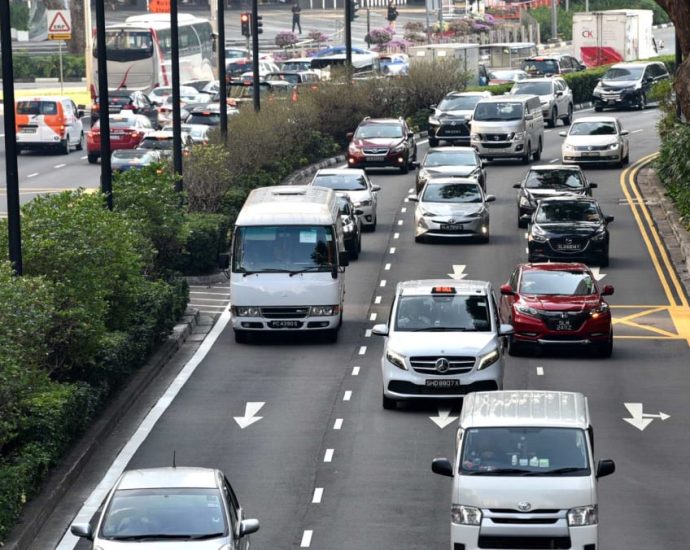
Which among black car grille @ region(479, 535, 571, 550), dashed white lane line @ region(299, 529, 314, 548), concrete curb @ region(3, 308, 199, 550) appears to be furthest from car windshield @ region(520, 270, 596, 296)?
black car grille @ region(479, 535, 571, 550)

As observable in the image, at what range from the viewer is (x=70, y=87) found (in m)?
A: 93.2

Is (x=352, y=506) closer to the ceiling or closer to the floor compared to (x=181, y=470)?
closer to the floor

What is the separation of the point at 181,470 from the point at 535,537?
3.54 meters

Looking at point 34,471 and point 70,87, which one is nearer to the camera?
point 34,471

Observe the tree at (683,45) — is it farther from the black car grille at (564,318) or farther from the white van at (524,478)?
the white van at (524,478)

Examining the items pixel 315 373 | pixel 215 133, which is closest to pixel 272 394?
pixel 315 373

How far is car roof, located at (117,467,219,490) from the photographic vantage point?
16.8 m

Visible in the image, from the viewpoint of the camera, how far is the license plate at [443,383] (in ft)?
82.7

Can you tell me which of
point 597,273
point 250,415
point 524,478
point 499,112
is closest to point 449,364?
point 250,415

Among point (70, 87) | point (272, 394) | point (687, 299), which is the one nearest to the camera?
point (272, 394)

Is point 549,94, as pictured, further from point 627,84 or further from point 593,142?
point 593,142

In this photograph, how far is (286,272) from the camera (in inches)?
1214

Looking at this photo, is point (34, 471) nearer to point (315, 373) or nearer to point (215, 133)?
point (315, 373)

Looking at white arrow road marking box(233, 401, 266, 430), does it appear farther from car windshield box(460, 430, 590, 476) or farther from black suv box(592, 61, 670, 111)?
black suv box(592, 61, 670, 111)
